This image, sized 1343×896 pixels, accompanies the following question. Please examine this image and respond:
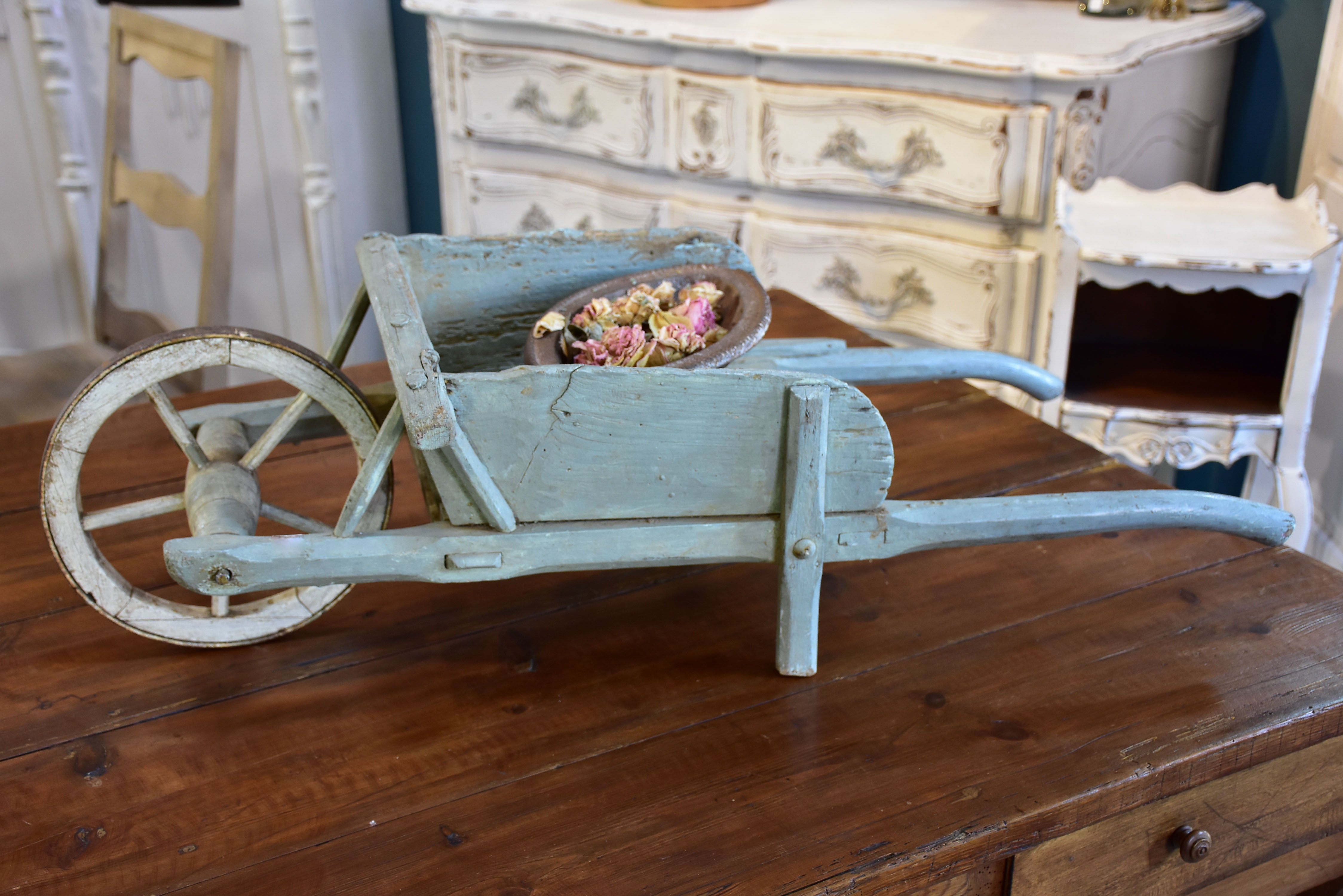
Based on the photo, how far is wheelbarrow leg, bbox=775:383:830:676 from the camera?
753 millimetres

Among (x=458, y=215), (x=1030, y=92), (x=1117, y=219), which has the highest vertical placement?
(x=1030, y=92)

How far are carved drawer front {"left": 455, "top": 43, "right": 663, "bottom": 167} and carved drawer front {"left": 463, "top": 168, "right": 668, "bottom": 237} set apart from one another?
2.7 inches

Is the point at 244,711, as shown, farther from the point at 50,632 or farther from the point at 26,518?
the point at 26,518

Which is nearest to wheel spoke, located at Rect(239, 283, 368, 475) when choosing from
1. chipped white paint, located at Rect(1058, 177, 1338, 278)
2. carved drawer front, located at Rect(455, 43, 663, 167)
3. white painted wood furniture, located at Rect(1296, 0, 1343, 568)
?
chipped white paint, located at Rect(1058, 177, 1338, 278)

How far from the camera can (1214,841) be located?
790 millimetres

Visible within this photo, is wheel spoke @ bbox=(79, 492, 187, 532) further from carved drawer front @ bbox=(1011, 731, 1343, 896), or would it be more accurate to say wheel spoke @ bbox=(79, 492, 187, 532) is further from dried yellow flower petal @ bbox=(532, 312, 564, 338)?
carved drawer front @ bbox=(1011, 731, 1343, 896)

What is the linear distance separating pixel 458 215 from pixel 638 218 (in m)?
0.48

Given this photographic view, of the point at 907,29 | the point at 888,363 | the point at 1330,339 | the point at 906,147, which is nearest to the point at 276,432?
the point at 888,363

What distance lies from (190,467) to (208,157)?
1903mm

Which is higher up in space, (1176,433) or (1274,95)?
(1274,95)

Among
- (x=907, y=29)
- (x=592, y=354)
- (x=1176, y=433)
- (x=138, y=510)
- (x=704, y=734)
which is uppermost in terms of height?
(x=907, y=29)

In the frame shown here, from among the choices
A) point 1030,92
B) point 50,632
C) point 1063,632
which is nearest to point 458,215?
point 1030,92

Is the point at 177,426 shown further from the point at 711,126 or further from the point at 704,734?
the point at 711,126

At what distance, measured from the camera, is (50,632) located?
0.86 m
